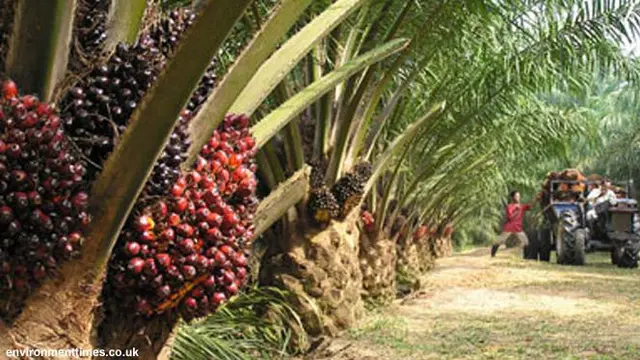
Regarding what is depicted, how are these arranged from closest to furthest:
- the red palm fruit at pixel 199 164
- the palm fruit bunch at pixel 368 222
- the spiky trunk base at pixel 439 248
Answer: the red palm fruit at pixel 199 164
the palm fruit bunch at pixel 368 222
the spiky trunk base at pixel 439 248

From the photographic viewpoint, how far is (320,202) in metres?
5.20

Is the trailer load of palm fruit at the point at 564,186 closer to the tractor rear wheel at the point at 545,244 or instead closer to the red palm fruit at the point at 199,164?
the tractor rear wheel at the point at 545,244

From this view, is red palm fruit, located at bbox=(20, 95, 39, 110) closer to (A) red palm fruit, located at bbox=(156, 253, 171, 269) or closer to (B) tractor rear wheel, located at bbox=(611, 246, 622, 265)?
(A) red palm fruit, located at bbox=(156, 253, 171, 269)

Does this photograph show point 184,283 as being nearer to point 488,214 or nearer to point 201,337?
point 201,337

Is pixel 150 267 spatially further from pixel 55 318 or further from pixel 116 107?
pixel 116 107

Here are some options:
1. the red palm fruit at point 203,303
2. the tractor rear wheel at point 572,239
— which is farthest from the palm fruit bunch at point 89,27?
the tractor rear wheel at point 572,239

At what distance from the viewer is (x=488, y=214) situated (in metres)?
34.5

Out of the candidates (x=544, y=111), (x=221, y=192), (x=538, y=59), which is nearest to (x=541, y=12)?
(x=538, y=59)

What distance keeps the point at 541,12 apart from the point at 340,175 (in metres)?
2.96

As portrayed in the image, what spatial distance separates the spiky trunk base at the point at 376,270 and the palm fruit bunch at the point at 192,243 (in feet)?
17.8

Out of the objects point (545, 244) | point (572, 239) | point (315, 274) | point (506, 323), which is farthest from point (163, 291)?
point (545, 244)

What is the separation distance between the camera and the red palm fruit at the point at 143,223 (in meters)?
1.76

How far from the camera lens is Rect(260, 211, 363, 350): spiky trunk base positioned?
16.4 feet

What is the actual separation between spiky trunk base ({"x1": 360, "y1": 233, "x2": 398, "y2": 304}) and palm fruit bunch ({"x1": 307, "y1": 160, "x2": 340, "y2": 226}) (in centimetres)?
220
